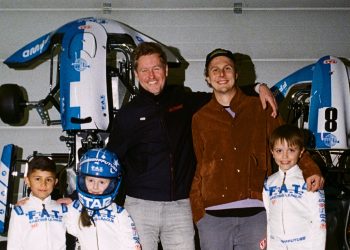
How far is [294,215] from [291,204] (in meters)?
0.06

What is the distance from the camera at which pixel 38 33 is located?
5043 mm

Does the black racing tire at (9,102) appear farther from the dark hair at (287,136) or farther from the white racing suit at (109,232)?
the dark hair at (287,136)

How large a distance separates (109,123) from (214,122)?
1308mm

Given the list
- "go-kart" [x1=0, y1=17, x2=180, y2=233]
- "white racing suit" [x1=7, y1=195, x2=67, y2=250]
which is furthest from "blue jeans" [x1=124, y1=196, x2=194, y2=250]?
"go-kart" [x1=0, y1=17, x2=180, y2=233]

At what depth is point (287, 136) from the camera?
8.16 feet

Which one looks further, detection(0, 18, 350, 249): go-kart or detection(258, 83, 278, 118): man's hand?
detection(0, 18, 350, 249): go-kart

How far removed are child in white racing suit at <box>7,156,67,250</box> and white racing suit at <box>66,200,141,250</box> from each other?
Result: 147 mm

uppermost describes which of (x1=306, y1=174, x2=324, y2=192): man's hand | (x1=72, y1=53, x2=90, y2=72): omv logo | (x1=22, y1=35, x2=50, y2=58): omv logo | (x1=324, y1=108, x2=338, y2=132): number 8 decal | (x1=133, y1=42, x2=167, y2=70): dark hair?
(x1=22, y1=35, x2=50, y2=58): omv logo

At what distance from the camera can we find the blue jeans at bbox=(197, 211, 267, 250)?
95.9 inches

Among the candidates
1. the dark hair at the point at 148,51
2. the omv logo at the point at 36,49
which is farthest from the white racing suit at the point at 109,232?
the omv logo at the point at 36,49

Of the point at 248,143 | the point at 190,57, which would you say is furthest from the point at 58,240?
the point at 190,57

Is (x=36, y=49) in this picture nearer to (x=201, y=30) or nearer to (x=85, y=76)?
(x=85, y=76)

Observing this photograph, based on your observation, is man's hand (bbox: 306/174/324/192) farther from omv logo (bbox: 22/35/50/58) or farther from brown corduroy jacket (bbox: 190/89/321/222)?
omv logo (bbox: 22/35/50/58)

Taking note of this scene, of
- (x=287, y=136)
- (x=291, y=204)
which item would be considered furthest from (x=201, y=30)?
(x=291, y=204)
